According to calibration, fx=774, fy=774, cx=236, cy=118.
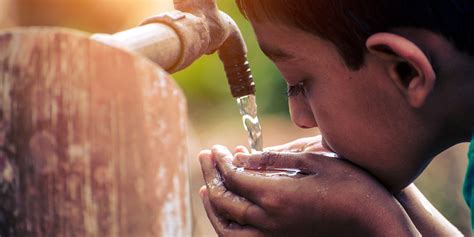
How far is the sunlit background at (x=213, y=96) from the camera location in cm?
353

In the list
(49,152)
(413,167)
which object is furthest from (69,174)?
(413,167)

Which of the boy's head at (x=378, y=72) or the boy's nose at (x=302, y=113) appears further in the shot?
the boy's nose at (x=302, y=113)

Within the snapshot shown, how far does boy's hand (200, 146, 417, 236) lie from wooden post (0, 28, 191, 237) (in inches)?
24.9

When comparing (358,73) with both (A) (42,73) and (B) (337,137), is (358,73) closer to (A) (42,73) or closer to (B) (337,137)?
(B) (337,137)

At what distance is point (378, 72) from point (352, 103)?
71 millimetres

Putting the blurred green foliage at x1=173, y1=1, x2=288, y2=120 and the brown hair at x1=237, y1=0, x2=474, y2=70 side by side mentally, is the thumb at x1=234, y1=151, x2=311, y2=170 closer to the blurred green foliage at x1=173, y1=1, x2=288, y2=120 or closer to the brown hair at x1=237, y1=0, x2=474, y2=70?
the brown hair at x1=237, y1=0, x2=474, y2=70

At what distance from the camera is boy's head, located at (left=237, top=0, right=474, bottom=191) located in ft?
4.17

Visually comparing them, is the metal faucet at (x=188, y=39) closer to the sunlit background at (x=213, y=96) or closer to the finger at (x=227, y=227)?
the finger at (x=227, y=227)

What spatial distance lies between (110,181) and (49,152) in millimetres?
64

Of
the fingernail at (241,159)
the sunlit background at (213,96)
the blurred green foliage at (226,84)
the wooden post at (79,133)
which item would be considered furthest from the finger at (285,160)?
the blurred green foliage at (226,84)

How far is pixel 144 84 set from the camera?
29.1 inches

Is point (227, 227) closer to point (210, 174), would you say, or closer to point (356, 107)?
point (210, 174)

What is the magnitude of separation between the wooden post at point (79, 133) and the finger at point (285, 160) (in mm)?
671

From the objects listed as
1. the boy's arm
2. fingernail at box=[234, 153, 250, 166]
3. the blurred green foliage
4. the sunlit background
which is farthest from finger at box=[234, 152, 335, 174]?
the blurred green foliage
